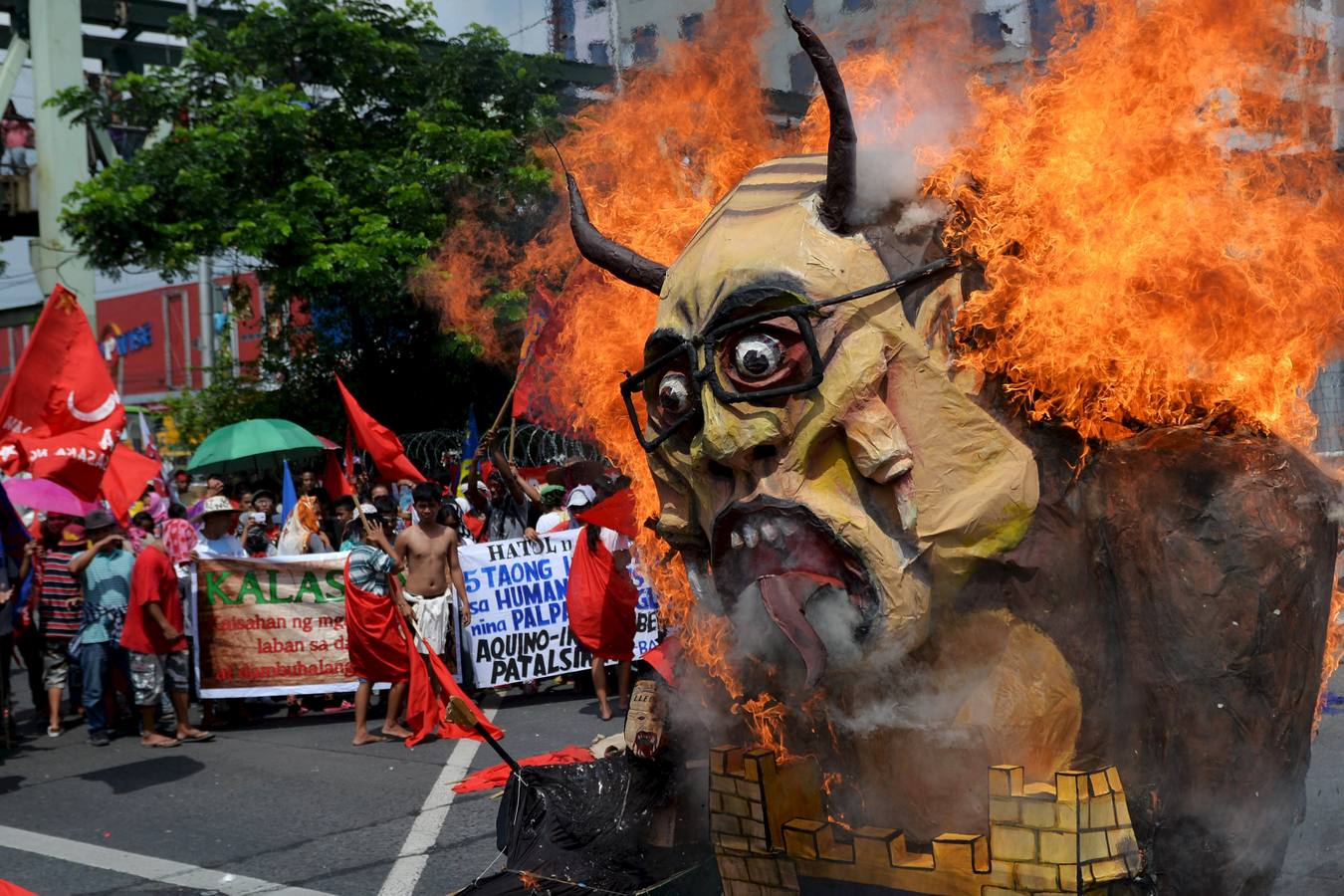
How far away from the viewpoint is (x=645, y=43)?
13.9ft

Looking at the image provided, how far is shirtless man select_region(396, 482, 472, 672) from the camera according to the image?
32.0 ft

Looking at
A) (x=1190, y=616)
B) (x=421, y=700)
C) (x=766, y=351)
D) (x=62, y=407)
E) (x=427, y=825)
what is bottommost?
(x=427, y=825)

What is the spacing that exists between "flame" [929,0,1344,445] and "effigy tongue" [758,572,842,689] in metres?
0.60

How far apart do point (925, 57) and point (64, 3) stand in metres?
20.3

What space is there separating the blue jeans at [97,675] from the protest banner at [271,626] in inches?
31.9

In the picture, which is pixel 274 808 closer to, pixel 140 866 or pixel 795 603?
pixel 140 866

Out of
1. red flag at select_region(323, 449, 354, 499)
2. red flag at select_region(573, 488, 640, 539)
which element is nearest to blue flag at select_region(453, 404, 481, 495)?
red flag at select_region(323, 449, 354, 499)

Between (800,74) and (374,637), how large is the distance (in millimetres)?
6110

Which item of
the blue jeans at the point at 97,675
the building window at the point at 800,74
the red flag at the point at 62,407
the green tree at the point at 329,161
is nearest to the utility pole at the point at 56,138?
the green tree at the point at 329,161

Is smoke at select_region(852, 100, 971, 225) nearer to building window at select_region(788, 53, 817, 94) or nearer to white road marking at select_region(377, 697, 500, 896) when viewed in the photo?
building window at select_region(788, 53, 817, 94)

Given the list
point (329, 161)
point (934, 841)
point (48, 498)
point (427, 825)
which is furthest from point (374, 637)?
point (329, 161)

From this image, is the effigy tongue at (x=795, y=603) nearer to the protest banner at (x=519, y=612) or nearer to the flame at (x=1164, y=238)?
the flame at (x=1164, y=238)

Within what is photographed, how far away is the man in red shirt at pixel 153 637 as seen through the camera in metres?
9.19

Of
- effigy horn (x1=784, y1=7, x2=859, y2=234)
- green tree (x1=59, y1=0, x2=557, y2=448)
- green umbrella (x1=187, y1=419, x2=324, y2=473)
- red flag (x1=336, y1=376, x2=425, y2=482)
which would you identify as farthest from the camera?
green tree (x1=59, y1=0, x2=557, y2=448)
